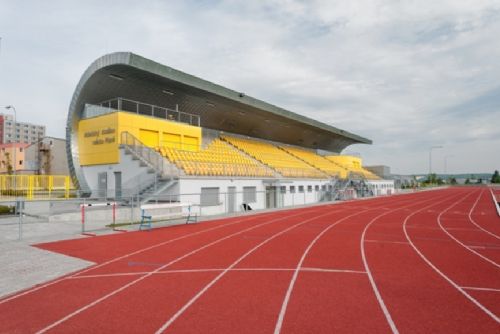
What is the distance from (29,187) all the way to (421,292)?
21.5 meters

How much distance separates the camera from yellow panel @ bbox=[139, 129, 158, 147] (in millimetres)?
24531

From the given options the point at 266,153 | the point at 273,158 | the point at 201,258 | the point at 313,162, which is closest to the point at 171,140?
the point at 273,158

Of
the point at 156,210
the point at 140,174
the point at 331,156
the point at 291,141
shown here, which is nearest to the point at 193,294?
the point at 156,210

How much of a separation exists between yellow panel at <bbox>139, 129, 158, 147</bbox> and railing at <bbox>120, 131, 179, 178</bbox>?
5.46ft

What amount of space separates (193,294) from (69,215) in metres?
12.8

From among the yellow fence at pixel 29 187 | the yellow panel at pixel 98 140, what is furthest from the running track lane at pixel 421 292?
the yellow fence at pixel 29 187

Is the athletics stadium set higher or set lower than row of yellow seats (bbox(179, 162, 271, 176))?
lower

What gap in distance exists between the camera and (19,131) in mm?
152375

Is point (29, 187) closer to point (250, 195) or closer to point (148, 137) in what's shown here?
point (148, 137)

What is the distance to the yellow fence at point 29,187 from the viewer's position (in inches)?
808

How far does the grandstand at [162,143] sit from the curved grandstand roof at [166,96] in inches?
2.7

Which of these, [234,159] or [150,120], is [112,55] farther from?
[234,159]

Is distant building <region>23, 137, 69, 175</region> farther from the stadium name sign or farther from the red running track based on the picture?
the red running track

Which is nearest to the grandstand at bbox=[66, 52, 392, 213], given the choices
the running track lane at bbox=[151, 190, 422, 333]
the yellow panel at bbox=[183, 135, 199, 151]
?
the yellow panel at bbox=[183, 135, 199, 151]
